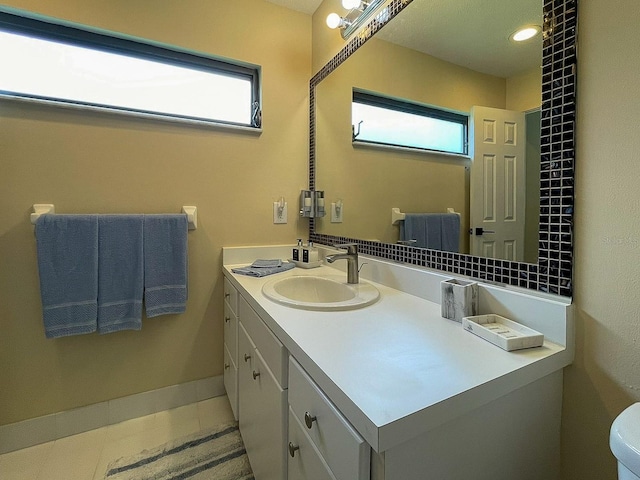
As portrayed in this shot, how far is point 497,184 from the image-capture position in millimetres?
917

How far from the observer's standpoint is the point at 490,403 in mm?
591

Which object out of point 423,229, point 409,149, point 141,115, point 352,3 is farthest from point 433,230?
point 141,115

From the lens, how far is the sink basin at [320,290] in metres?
1.12

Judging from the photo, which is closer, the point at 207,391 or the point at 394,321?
the point at 394,321

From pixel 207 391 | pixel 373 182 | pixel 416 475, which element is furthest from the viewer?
pixel 207 391

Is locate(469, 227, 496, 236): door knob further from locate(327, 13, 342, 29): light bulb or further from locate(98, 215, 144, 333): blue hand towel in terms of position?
locate(98, 215, 144, 333): blue hand towel

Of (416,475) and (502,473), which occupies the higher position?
(416,475)

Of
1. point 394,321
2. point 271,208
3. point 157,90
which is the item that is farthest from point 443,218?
point 157,90

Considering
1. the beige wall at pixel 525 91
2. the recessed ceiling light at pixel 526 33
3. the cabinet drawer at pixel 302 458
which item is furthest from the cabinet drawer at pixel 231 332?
the recessed ceiling light at pixel 526 33

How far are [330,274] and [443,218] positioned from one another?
2.05ft

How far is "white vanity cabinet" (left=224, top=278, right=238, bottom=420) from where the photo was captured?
1.39m

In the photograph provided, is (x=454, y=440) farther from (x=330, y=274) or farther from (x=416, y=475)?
(x=330, y=274)

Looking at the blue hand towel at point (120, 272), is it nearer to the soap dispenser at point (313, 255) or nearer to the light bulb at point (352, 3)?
the soap dispenser at point (313, 255)

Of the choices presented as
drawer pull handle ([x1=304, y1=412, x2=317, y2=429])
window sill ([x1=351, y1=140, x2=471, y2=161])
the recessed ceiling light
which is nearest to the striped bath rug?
drawer pull handle ([x1=304, y1=412, x2=317, y2=429])
